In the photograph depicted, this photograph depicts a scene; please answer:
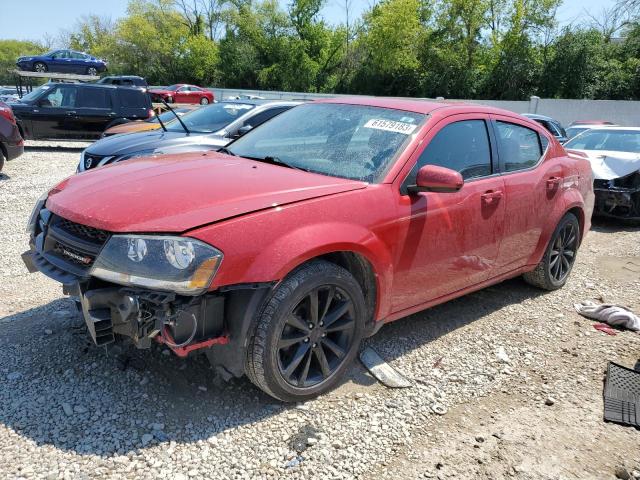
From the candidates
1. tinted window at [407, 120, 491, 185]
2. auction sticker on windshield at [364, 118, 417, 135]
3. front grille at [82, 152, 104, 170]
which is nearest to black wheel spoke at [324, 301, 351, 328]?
tinted window at [407, 120, 491, 185]

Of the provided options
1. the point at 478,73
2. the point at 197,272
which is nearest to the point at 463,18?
the point at 478,73

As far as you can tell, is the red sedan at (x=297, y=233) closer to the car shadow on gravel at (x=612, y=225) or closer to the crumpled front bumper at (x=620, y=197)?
the crumpled front bumper at (x=620, y=197)

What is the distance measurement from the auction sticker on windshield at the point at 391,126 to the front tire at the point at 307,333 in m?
1.11

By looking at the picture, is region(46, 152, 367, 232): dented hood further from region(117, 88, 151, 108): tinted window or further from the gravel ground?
region(117, 88, 151, 108): tinted window

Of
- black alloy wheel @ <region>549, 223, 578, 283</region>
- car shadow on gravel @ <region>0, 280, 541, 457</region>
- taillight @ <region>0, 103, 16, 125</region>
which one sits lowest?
car shadow on gravel @ <region>0, 280, 541, 457</region>

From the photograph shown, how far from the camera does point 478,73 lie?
4031cm

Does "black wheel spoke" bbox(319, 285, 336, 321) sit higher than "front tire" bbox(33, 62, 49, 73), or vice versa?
"front tire" bbox(33, 62, 49, 73)

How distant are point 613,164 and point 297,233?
723 centimetres

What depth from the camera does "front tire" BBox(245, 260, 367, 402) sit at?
2727 mm

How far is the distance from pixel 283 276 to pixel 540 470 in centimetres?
160

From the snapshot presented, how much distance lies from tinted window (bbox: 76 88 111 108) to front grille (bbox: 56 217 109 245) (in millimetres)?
12399

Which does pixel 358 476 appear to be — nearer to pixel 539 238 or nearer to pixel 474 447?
pixel 474 447

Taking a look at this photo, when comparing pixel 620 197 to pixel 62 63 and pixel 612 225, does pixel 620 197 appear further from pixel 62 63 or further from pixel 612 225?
pixel 62 63

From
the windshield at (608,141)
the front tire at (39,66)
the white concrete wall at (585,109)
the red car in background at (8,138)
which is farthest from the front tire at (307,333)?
the front tire at (39,66)
